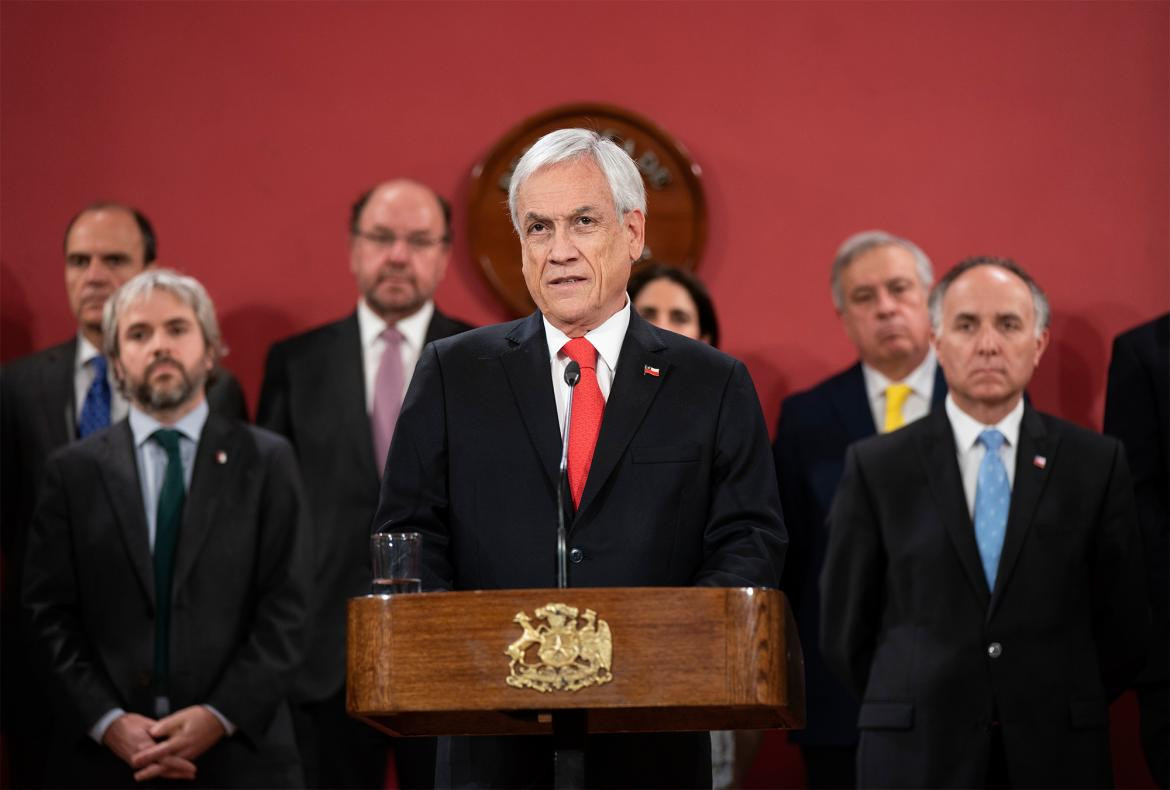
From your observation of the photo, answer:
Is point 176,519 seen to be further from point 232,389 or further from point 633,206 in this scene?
point 633,206

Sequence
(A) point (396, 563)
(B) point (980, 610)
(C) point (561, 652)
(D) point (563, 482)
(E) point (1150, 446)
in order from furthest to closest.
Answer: (E) point (1150, 446) → (B) point (980, 610) → (D) point (563, 482) → (A) point (396, 563) → (C) point (561, 652)

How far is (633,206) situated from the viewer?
94.0 inches

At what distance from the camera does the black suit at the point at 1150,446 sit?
409 centimetres

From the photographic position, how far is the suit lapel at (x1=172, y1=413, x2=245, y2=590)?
3846mm

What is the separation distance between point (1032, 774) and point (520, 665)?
2.03m

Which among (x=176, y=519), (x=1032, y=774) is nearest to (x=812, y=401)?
(x=1032, y=774)

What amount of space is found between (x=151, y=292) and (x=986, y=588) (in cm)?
229

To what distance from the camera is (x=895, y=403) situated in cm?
466

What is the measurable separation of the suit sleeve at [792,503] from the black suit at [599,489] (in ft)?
7.18

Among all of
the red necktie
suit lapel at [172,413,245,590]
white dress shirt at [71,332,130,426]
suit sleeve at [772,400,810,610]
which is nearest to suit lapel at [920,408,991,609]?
suit sleeve at [772,400,810,610]

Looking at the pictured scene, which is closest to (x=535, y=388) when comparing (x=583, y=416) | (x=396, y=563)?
(x=583, y=416)

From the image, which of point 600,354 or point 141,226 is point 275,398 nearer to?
point 141,226

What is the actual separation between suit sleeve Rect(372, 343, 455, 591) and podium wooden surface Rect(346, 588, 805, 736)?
13.7 inches

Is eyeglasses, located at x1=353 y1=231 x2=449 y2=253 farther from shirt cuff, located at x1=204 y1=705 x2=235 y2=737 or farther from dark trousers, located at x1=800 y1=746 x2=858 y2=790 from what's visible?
dark trousers, located at x1=800 y1=746 x2=858 y2=790
